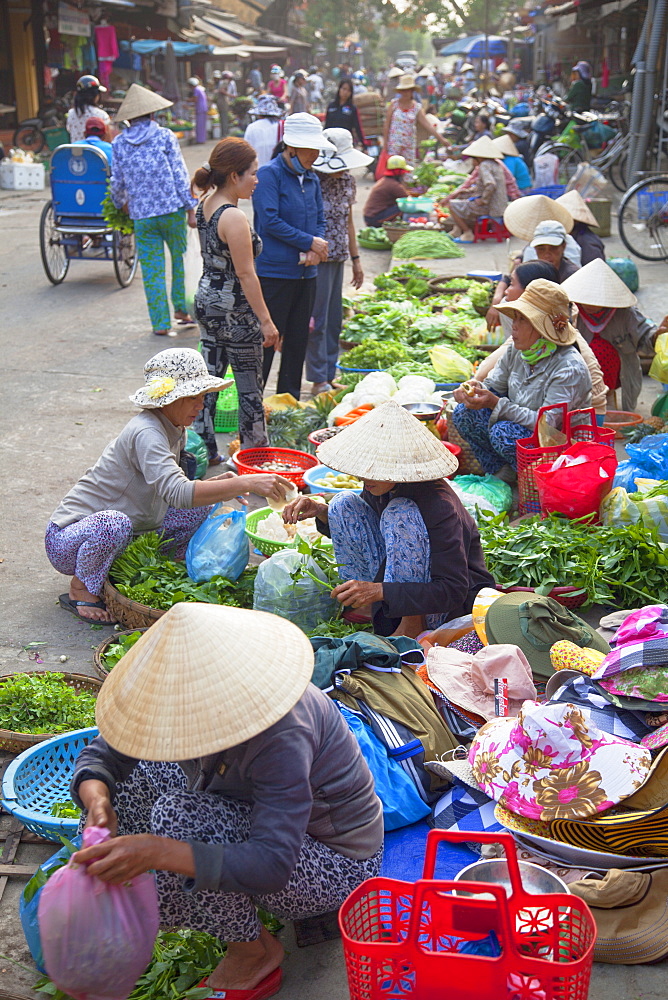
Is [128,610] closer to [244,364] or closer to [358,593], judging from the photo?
[358,593]

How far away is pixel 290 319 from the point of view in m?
5.66

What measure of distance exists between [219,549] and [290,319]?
2.26m

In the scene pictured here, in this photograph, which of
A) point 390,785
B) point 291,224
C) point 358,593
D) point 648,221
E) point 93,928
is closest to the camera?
point 93,928

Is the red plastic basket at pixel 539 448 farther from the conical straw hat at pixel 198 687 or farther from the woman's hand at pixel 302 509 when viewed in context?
the conical straw hat at pixel 198 687

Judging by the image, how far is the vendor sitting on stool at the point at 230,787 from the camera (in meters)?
1.84

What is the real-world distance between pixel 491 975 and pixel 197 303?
3.76m

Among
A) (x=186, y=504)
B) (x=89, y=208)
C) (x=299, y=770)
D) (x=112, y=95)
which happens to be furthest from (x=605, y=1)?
(x=299, y=770)

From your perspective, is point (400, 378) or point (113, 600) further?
point (400, 378)

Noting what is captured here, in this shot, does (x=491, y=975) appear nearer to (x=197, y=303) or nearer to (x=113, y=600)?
(x=113, y=600)

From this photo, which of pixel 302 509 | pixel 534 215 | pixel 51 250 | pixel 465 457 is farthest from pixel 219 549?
pixel 51 250

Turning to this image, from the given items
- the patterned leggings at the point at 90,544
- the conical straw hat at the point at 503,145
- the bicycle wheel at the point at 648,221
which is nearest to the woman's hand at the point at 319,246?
the patterned leggings at the point at 90,544

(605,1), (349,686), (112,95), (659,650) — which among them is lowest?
(349,686)

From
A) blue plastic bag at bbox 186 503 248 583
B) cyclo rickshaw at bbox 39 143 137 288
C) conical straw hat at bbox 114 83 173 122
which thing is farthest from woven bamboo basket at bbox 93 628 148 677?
cyclo rickshaw at bbox 39 143 137 288

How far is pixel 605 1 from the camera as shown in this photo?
19906 mm
